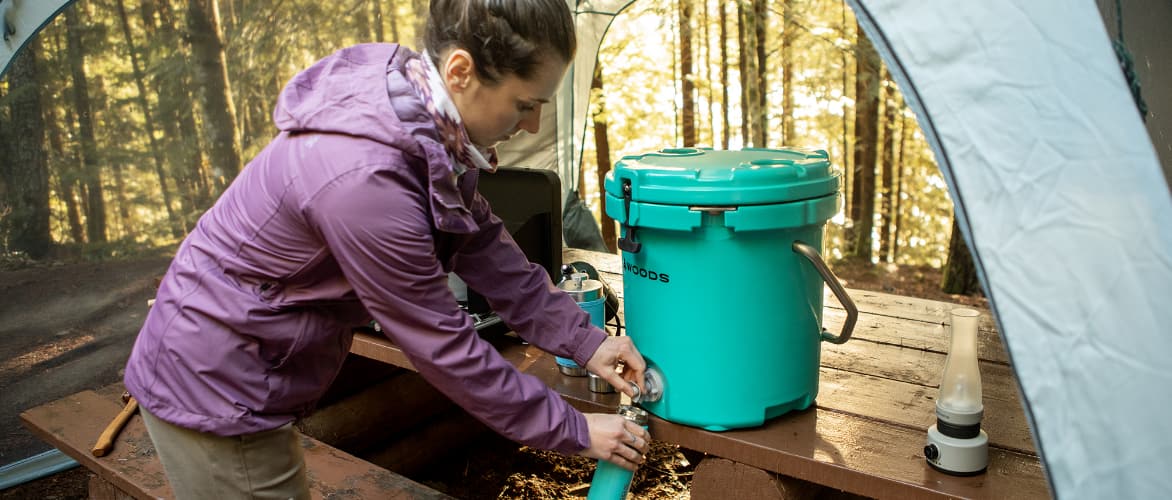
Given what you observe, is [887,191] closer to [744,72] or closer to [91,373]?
[744,72]

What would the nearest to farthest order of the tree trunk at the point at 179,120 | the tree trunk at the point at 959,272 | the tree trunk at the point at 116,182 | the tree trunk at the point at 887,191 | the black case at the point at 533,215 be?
the black case at the point at 533,215
the tree trunk at the point at 116,182
the tree trunk at the point at 179,120
the tree trunk at the point at 959,272
the tree trunk at the point at 887,191

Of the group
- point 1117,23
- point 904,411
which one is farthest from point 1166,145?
point 904,411

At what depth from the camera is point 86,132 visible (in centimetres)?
345

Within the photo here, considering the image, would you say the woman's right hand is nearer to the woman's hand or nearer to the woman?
the woman

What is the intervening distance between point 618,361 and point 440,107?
0.76 metres

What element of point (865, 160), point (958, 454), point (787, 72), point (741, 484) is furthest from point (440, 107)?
point (787, 72)

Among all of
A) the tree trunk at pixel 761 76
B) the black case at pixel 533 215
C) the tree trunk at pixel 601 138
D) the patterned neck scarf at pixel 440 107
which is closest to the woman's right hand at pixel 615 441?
the patterned neck scarf at pixel 440 107

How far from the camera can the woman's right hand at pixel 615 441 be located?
1.45 m

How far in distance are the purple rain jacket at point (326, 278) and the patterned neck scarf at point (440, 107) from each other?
2cm

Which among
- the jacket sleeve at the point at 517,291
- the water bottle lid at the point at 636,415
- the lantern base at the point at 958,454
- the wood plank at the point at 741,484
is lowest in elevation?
the wood plank at the point at 741,484

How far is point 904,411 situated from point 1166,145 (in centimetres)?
82

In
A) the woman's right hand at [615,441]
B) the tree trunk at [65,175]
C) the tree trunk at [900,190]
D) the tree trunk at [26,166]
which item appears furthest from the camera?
the tree trunk at [900,190]

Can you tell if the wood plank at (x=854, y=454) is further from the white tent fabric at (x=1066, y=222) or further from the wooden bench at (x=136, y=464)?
the wooden bench at (x=136, y=464)

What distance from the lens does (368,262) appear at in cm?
122
